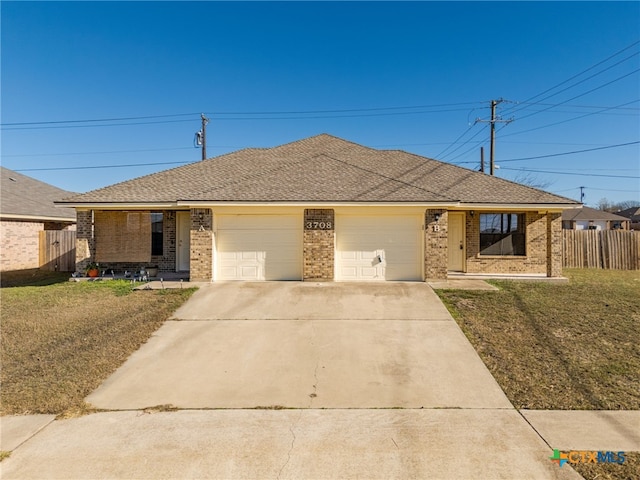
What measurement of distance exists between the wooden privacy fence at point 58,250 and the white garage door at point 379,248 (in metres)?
12.6

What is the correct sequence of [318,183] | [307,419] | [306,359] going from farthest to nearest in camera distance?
[318,183]
[306,359]
[307,419]

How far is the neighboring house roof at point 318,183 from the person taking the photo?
10.8 metres

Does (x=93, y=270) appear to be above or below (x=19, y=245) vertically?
below

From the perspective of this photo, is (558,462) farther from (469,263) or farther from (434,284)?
(469,263)

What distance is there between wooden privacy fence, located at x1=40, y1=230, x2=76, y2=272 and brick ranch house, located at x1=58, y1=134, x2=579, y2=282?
3.80m

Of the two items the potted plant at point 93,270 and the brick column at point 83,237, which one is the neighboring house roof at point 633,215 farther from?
the brick column at point 83,237

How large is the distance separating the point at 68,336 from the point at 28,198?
1580 cm

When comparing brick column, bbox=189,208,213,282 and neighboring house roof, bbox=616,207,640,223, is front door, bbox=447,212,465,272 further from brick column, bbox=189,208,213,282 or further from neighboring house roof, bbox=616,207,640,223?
neighboring house roof, bbox=616,207,640,223

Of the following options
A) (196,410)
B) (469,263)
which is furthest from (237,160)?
(196,410)

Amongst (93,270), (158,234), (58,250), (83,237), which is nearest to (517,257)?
(158,234)

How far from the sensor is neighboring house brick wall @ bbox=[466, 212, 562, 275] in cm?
1247

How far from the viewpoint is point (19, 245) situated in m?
15.5

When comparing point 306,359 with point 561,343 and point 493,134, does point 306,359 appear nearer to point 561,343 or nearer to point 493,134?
point 561,343

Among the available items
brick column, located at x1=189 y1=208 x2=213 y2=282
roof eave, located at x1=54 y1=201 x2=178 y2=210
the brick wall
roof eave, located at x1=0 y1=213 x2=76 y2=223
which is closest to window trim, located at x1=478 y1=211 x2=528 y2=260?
brick column, located at x1=189 y1=208 x2=213 y2=282
